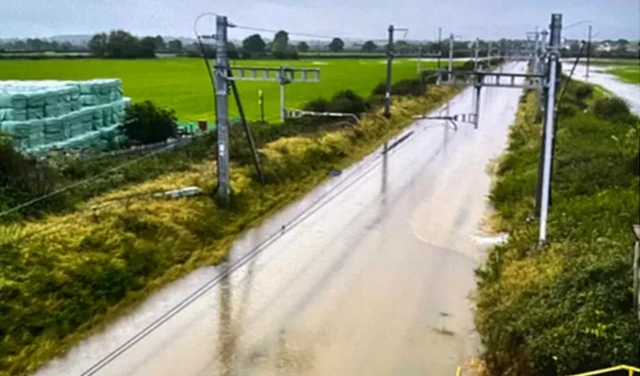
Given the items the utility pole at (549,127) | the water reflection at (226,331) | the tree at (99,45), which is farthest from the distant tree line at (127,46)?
the utility pole at (549,127)

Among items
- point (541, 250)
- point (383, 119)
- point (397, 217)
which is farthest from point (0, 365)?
point (383, 119)

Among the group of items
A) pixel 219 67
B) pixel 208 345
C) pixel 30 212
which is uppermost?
pixel 219 67

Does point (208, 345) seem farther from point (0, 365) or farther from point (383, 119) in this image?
point (383, 119)

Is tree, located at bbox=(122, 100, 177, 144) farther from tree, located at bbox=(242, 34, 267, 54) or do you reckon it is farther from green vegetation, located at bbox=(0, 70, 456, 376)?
tree, located at bbox=(242, 34, 267, 54)

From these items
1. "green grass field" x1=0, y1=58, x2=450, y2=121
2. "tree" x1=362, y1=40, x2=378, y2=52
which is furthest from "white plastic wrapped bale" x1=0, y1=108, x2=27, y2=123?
"tree" x1=362, y1=40, x2=378, y2=52

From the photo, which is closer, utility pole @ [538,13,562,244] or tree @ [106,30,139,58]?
utility pole @ [538,13,562,244]
